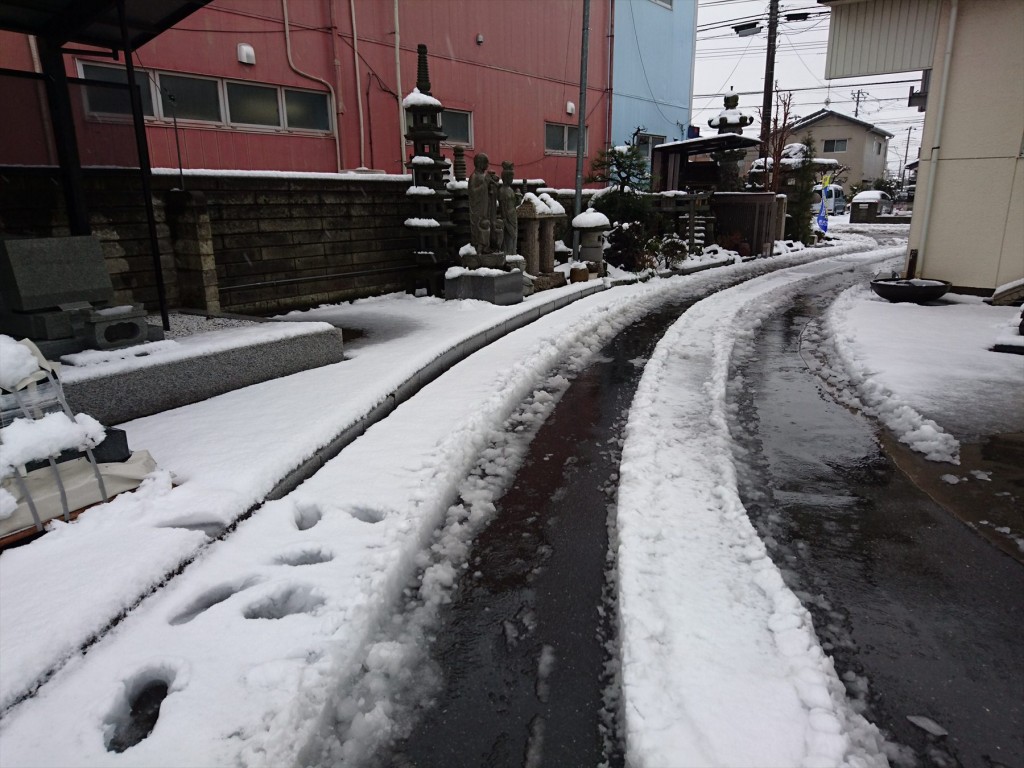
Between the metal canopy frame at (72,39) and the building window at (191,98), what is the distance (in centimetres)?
354

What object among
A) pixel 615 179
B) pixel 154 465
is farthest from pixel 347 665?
pixel 615 179

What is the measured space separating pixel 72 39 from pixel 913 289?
10611 millimetres

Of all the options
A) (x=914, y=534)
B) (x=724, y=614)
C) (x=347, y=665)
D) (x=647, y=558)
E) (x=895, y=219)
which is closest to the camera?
(x=347, y=665)

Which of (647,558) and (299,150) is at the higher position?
(299,150)

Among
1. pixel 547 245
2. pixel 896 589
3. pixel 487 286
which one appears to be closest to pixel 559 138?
pixel 547 245

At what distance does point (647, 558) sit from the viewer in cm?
289

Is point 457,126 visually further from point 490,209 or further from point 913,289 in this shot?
point 913,289

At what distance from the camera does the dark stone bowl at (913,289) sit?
897 cm

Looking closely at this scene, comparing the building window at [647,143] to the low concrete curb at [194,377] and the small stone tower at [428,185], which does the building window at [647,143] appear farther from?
the low concrete curb at [194,377]

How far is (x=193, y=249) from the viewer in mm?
7254

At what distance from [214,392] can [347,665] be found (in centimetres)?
335

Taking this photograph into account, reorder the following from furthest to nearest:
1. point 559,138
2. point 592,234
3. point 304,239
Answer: point 559,138, point 592,234, point 304,239

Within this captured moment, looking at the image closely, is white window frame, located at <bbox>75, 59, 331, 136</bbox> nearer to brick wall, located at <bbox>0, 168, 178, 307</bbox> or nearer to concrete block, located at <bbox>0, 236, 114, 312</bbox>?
brick wall, located at <bbox>0, 168, 178, 307</bbox>

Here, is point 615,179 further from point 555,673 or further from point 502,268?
point 555,673
